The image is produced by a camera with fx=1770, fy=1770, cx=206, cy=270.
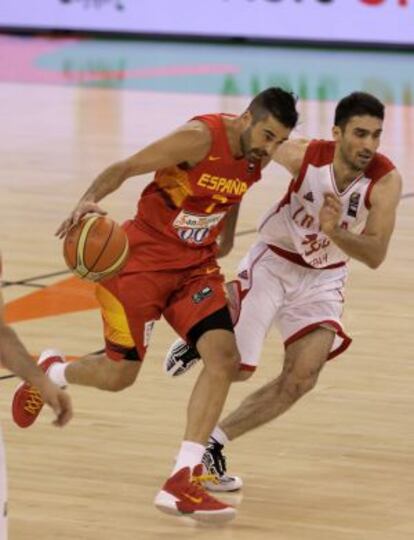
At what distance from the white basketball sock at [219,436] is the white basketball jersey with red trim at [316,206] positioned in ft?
2.66

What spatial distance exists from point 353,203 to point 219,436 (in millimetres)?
1114

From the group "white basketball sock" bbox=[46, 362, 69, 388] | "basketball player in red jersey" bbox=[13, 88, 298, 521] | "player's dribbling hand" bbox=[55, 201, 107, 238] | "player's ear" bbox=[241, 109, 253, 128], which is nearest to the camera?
"player's dribbling hand" bbox=[55, 201, 107, 238]

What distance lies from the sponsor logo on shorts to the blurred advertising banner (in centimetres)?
1736

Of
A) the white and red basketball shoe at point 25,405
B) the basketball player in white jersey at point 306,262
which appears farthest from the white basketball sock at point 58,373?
the basketball player in white jersey at point 306,262

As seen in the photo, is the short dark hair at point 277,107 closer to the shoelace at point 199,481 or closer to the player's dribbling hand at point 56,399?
the shoelace at point 199,481

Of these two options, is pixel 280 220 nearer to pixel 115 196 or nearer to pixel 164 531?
pixel 164 531

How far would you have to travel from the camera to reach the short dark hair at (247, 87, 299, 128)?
685 cm

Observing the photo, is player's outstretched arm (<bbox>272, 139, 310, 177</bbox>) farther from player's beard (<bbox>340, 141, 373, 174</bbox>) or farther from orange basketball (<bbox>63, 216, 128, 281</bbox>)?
orange basketball (<bbox>63, 216, 128, 281</bbox>)

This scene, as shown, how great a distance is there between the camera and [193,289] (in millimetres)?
7145

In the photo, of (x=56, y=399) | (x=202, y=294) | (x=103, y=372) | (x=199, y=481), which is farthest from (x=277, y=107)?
(x=56, y=399)

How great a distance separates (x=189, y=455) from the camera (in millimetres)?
6715

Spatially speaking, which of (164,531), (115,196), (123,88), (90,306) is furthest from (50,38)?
(164,531)

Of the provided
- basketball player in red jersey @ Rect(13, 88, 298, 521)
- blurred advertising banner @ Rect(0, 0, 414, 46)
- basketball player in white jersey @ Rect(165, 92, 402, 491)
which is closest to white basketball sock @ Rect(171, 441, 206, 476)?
basketball player in red jersey @ Rect(13, 88, 298, 521)

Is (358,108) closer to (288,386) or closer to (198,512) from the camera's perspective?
(288,386)
